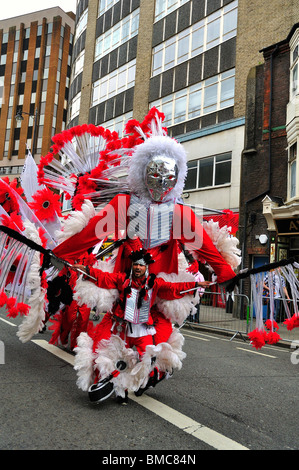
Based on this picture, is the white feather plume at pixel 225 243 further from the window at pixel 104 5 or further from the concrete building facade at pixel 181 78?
the window at pixel 104 5

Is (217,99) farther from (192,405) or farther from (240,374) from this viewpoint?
(192,405)

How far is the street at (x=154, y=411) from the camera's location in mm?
2715

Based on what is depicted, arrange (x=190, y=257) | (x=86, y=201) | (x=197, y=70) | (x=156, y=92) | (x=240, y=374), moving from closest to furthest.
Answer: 1. (x=86, y=201)
2. (x=190, y=257)
3. (x=240, y=374)
4. (x=197, y=70)
5. (x=156, y=92)

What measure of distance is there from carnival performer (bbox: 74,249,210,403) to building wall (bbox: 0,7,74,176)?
44.8 metres

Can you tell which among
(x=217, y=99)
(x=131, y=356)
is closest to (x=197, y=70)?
(x=217, y=99)

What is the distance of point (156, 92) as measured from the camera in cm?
2098

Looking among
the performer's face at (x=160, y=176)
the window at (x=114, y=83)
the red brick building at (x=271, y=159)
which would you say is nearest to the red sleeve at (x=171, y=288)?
the performer's face at (x=160, y=176)

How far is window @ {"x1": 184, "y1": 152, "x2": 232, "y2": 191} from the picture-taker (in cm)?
1659

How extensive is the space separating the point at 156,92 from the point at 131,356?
1945 centimetres

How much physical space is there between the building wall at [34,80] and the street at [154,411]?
145ft

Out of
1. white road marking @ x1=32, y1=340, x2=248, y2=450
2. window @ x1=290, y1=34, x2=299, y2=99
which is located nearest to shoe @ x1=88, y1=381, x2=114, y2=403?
white road marking @ x1=32, y1=340, x2=248, y2=450

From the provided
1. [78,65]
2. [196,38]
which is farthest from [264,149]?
[78,65]

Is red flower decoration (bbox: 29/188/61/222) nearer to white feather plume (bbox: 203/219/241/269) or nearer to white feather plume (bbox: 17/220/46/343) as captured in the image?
white feather plume (bbox: 17/220/46/343)

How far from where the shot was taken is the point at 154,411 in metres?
3.35
